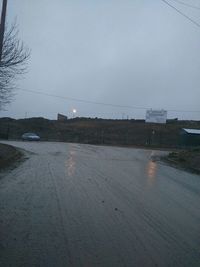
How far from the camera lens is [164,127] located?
10544 centimetres

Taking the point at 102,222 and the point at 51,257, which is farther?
the point at 102,222

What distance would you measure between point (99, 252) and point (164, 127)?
99303 millimetres

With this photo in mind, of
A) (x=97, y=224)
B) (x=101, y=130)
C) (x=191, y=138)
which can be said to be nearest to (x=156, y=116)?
(x=101, y=130)

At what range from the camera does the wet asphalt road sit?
6957mm

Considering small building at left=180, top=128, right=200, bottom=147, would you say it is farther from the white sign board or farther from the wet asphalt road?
the wet asphalt road

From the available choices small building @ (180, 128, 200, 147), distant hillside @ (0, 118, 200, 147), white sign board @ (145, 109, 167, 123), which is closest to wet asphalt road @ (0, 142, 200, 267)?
small building @ (180, 128, 200, 147)

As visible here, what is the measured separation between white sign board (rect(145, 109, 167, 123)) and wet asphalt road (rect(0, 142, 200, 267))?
87.5m

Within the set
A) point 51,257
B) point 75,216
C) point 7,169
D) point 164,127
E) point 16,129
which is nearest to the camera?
point 51,257

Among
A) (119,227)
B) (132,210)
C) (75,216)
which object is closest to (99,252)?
(119,227)

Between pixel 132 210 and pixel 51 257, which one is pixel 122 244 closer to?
pixel 51 257

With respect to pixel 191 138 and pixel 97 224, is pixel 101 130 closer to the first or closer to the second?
pixel 191 138

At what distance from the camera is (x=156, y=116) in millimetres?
103250

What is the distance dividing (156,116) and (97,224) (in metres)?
95.0

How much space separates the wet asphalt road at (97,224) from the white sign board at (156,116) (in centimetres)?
8745
